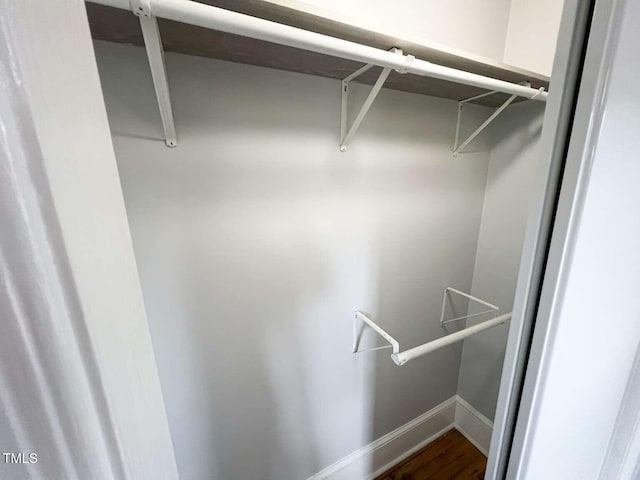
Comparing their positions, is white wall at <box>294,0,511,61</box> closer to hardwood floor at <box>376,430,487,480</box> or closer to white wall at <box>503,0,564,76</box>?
white wall at <box>503,0,564,76</box>

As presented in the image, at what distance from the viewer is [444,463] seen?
Result: 1.63m

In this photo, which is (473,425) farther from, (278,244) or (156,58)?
(156,58)

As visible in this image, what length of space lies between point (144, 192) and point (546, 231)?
0.97m

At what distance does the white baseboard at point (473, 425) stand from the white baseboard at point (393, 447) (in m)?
0.04

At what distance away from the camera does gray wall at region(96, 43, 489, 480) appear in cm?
83

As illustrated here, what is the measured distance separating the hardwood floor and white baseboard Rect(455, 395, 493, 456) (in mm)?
37

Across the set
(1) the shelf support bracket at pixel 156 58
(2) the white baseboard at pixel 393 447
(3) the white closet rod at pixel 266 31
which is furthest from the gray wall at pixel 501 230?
(1) the shelf support bracket at pixel 156 58

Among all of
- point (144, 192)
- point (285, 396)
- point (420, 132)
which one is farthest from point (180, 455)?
point (420, 132)

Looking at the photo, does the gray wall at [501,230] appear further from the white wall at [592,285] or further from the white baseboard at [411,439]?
the white wall at [592,285]

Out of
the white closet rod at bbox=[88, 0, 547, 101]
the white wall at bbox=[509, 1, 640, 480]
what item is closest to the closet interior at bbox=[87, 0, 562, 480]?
the white closet rod at bbox=[88, 0, 547, 101]

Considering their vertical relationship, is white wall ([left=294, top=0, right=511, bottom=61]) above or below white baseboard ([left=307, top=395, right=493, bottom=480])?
above

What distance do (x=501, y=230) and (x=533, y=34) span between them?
36.0 inches

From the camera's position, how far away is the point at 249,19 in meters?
0.53

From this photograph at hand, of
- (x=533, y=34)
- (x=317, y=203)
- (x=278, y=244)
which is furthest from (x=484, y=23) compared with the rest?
(x=278, y=244)
